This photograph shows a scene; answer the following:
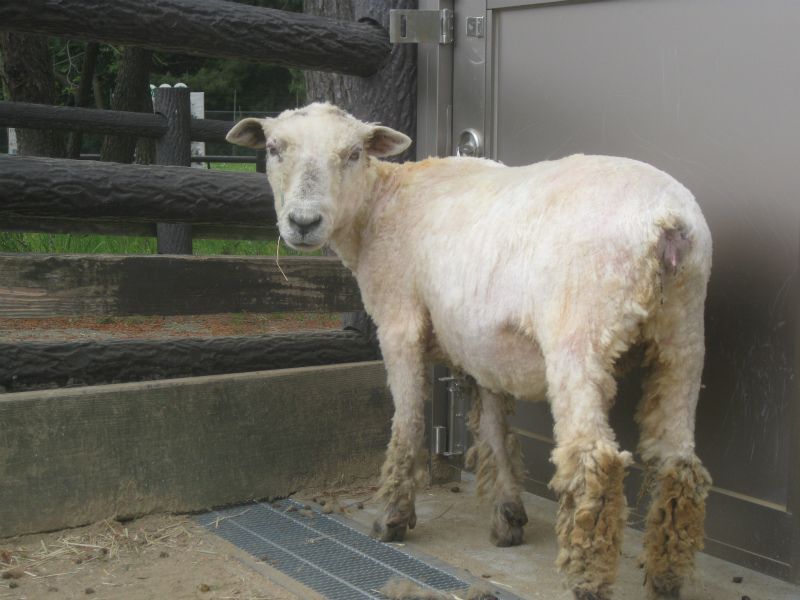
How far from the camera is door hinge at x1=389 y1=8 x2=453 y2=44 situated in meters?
4.12

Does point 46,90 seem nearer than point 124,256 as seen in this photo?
No

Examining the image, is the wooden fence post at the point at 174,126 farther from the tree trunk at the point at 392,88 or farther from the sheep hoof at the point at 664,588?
the sheep hoof at the point at 664,588

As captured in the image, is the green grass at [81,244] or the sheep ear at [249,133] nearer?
the sheep ear at [249,133]

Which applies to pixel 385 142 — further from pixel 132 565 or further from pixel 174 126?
pixel 174 126

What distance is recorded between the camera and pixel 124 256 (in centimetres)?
367

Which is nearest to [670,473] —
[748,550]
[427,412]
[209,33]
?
[748,550]

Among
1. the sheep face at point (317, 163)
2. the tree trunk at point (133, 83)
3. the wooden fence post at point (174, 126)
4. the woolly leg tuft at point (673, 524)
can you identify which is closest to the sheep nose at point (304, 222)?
the sheep face at point (317, 163)

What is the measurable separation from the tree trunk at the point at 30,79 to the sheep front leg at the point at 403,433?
7301 mm

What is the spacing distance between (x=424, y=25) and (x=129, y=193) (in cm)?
174

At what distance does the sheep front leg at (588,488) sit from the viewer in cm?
250

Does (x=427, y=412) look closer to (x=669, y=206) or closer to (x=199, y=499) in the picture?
(x=199, y=499)

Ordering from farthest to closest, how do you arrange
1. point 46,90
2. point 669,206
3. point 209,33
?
point 46,90
point 209,33
point 669,206

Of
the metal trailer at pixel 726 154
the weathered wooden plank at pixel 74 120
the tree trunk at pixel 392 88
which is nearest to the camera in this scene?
the metal trailer at pixel 726 154

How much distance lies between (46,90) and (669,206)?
9.12m
